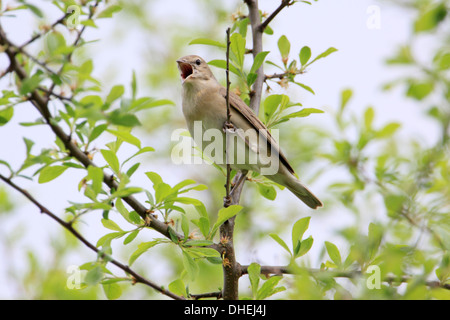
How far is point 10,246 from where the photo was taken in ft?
16.7

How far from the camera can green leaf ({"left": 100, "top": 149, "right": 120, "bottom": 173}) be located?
269cm

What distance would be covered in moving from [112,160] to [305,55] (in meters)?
1.66

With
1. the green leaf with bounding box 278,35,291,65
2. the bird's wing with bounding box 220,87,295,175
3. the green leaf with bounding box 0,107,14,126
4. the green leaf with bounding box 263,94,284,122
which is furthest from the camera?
the bird's wing with bounding box 220,87,295,175

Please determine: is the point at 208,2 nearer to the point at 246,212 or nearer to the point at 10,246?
the point at 246,212

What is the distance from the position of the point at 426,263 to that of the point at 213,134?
3.28 meters

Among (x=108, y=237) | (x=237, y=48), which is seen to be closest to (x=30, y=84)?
(x=108, y=237)

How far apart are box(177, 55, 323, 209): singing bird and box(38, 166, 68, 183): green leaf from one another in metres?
1.90

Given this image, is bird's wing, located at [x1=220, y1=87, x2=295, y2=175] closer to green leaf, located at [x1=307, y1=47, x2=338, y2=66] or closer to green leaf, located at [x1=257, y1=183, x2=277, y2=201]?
green leaf, located at [x1=257, y1=183, x2=277, y2=201]

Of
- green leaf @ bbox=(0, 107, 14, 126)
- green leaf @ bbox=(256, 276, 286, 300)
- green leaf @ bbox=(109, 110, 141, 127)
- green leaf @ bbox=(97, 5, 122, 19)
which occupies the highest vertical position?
green leaf @ bbox=(97, 5, 122, 19)

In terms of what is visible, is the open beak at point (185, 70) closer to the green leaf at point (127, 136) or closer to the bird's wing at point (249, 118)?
the bird's wing at point (249, 118)

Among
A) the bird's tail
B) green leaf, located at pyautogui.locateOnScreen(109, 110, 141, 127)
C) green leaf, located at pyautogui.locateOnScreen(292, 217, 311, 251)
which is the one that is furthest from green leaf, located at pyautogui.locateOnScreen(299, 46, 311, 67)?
green leaf, located at pyautogui.locateOnScreen(109, 110, 141, 127)

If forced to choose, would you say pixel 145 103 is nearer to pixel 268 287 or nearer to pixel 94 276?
pixel 94 276

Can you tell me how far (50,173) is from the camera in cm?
271

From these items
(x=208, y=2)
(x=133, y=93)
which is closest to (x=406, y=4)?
(x=133, y=93)
